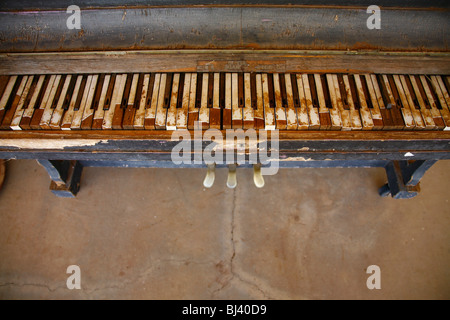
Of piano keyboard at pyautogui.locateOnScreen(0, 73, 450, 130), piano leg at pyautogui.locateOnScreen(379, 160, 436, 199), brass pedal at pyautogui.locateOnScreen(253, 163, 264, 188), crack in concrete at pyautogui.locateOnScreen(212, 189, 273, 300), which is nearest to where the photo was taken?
piano keyboard at pyautogui.locateOnScreen(0, 73, 450, 130)

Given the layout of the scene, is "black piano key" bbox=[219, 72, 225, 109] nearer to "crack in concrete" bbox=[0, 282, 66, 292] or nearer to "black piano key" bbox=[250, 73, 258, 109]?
"black piano key" bbox=[250, 73, 258, 109]

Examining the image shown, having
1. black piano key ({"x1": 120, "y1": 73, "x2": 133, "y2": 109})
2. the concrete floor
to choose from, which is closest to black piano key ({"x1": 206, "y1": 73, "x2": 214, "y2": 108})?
black piano key ({"x1": 120, "y1": 73, "x2": 133, "y2": 109})

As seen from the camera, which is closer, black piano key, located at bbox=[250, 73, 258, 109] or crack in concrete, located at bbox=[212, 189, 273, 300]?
black piano key, located at bbox=[250, 73, 258, 109]

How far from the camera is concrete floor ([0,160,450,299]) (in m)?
3.27

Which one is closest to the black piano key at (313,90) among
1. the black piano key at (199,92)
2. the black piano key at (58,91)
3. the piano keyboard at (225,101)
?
the piano keyboard at (225,101)

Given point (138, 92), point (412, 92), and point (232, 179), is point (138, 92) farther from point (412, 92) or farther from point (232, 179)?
point (412, 92)

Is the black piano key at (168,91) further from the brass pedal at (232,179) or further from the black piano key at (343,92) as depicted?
the black piano key at (343,92)

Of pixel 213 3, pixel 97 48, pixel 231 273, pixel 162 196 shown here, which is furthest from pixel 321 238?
pixel 97 48

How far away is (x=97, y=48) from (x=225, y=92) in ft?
3.46

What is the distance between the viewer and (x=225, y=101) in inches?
87.2

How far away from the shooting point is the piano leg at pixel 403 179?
3.12m

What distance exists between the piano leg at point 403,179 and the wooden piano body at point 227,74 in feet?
2.63

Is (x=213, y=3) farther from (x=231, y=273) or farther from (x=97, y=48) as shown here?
(x=231, y=273)

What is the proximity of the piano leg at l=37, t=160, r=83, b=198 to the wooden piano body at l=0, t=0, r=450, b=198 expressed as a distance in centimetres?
78
